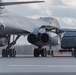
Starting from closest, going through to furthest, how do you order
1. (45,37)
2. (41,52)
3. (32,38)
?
(45,37), (32,38), (41,52)

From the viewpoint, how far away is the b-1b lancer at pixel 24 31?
33.2m

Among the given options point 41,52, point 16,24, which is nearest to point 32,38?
point 16,24

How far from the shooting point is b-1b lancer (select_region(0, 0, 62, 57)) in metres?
33.2

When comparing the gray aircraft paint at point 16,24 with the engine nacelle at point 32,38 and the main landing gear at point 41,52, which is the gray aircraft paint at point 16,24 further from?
the main landing gear at point 41,52

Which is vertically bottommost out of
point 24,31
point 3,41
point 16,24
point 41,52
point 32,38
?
point 41,52

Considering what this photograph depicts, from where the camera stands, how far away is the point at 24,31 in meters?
35.3

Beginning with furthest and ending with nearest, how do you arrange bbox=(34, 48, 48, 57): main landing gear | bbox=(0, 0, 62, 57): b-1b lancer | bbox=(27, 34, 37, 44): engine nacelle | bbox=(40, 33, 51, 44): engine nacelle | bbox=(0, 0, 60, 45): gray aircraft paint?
bbox=(34, 48, 48, 57): main landing gear, bbox=(27, 34, 37, 44): engine nacelle, bbox=(40, 33, 51, 44): engine nacelle, bbox=(0, 0, 62, 57): b-1b lancer, bbox=(0, 0, 60, 45): gray aircraft paint

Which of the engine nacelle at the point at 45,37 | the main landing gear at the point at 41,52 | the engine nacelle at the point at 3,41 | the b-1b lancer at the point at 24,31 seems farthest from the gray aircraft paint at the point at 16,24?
the main landing gear at the point at 41,52

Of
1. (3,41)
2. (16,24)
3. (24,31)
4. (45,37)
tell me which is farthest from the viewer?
(24,31)

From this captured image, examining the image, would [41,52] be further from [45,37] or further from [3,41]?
[3,41]

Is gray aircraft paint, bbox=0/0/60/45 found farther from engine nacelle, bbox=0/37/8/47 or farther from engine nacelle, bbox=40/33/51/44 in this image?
engine nacelle, bbox=0/37/8/47

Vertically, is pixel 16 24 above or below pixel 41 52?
above

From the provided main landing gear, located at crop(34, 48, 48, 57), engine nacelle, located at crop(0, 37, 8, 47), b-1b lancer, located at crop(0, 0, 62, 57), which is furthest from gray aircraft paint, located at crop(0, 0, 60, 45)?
main landing gear, located at crop(34, 48, 48, 57)

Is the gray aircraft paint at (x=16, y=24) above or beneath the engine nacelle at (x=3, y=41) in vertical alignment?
above
